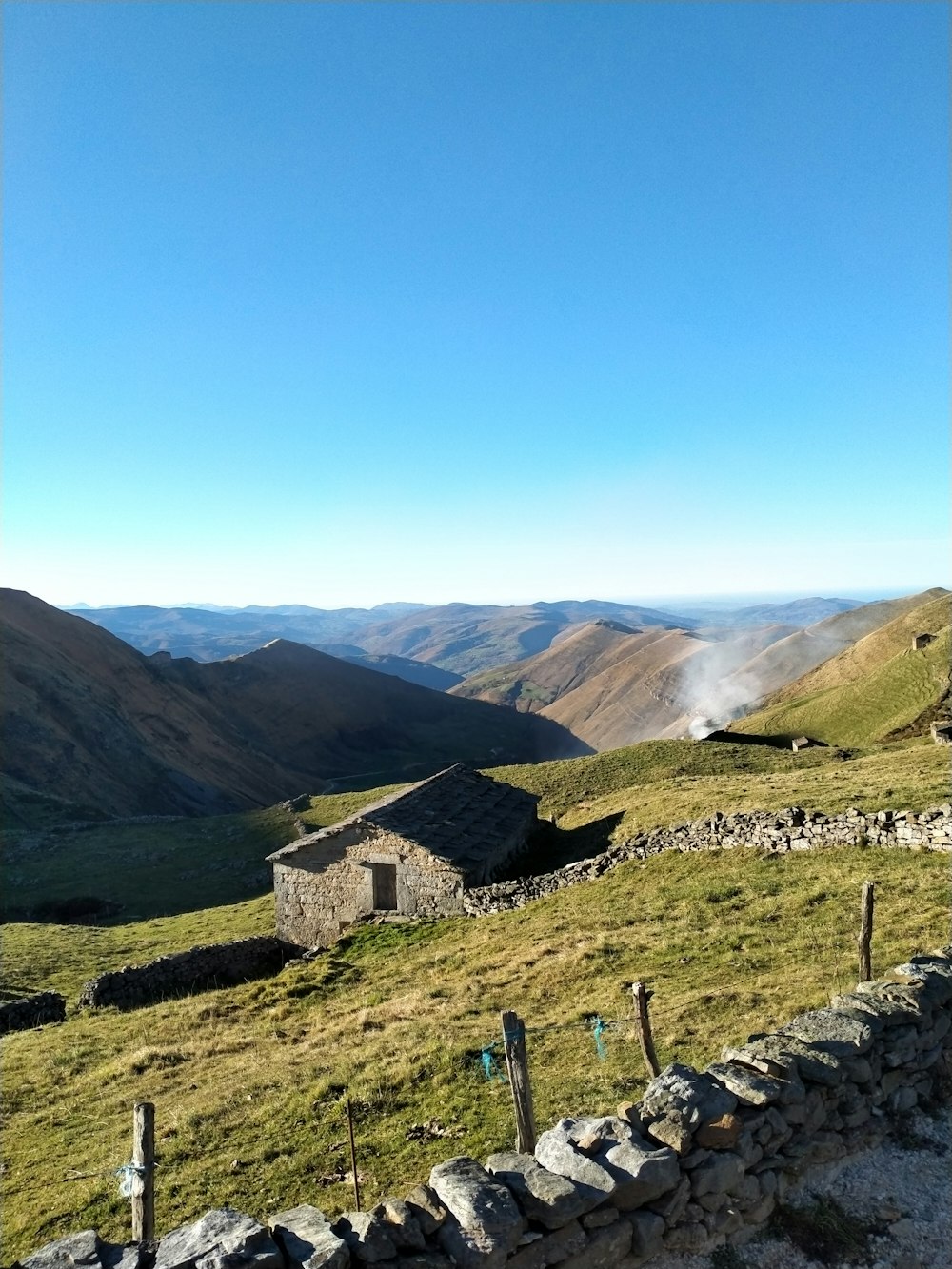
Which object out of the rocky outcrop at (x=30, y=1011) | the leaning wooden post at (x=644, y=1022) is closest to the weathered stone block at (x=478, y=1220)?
the leaning wooden post at (x=644, y=1022)

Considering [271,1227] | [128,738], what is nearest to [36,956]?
[271,1227]

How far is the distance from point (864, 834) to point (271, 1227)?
18.4 m

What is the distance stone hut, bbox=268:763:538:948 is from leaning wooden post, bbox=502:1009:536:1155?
16923 millimetres

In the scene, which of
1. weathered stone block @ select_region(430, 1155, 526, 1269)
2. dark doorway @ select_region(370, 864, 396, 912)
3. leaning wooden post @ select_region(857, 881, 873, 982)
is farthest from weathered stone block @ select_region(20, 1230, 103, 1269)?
dark doorway @ select_region(370, 864, 396, 912)

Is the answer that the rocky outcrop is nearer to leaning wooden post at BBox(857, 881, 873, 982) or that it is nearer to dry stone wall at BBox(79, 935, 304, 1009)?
dry stone wall at BBox(79, 935, 304, 1009)

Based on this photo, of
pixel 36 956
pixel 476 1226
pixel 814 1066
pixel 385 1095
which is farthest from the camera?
pixel 36 956

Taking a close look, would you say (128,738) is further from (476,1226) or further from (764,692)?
(764,692)

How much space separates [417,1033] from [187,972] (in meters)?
12.5

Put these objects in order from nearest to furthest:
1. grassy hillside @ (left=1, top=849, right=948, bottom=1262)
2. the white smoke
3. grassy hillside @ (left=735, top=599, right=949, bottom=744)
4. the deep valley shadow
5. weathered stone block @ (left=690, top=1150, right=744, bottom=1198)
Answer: weathered stone block @ (left=690, top=1150, right=744, bottom=1198), grassy hillside @ (left=1, top=849, right=948, bottom=1262), the deep valley shadow, grassy hillside @ (left=735, top=599, right=949, bottom=744), the white smoke

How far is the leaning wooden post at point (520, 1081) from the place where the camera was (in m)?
7.82

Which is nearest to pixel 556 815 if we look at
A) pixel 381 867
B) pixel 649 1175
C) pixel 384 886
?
pixel 384 886

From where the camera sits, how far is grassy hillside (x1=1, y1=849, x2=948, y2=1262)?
988 centimetres

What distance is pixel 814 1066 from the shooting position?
737cm

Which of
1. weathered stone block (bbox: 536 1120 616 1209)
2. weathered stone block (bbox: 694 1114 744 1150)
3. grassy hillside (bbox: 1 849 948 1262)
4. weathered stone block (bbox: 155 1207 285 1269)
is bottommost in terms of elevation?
grassy hillside (bbox: 1 849 948 1262)
